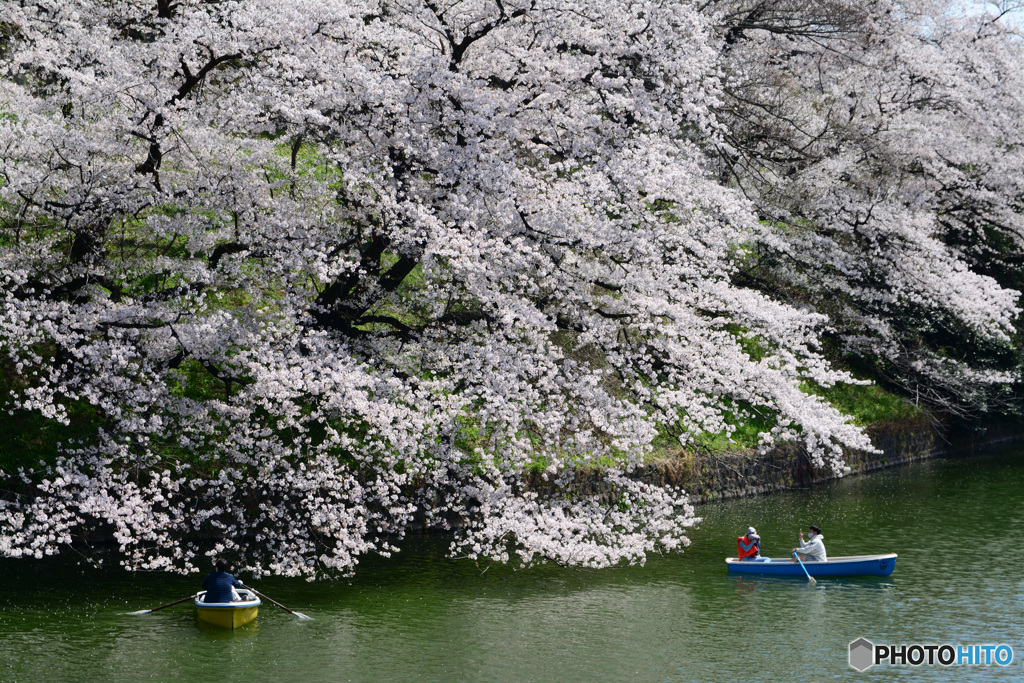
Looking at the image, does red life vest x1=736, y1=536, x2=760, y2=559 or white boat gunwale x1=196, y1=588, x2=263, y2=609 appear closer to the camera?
white boat gunwale x1=196, y1=588, x2=263, y2=609

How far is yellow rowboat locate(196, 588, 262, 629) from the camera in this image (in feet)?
46.2

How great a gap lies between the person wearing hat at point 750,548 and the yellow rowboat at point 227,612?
8.47 metres

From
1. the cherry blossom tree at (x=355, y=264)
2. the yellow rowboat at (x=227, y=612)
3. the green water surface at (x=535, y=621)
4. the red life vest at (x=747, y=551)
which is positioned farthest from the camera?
the red life vest at (x=747, y=551)

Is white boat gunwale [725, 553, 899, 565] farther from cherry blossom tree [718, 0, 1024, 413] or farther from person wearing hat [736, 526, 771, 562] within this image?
cherry blossom tree [718, 0, 1024, 413]

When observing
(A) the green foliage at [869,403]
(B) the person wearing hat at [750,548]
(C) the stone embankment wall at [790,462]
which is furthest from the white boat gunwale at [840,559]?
(A) the green foliage at [869,403]

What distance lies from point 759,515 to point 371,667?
1211 centimetres

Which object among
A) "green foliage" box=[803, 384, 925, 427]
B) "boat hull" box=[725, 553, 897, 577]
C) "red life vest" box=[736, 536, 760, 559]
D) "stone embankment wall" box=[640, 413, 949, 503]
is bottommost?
"boat hull" box=[725, 553, 897, 577]

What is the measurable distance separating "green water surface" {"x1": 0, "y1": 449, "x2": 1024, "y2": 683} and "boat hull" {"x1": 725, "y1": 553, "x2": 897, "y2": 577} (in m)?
0.24

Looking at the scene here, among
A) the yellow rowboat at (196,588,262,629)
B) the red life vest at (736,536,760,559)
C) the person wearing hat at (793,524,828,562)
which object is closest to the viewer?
the yellow rowboat at (196,588,262,629)

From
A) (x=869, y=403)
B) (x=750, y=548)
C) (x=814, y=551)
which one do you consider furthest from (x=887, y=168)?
(x=750, y=548)

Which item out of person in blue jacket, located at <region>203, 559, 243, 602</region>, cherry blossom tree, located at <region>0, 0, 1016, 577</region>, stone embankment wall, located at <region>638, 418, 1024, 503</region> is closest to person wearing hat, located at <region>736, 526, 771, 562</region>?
cherry blossom tree, located at <region>0, 0, 1016, 577</region>

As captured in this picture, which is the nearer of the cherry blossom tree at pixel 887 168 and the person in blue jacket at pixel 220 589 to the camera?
the person in blue jacket at pixel 220 589

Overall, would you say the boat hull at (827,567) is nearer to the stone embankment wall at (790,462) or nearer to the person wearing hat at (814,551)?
the person wearing hat at (814,551)

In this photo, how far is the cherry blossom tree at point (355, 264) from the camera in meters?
15.4
